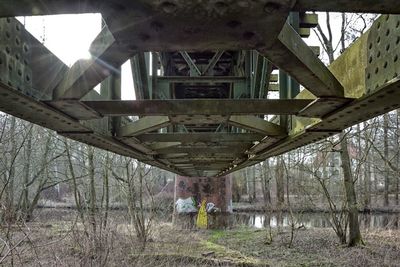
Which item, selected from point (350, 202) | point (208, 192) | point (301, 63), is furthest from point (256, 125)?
point (208, 192)

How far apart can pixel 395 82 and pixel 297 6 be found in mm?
1283

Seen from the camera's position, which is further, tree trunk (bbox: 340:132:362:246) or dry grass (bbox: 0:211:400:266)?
tree trunk (bbox: 340:132:362:246)

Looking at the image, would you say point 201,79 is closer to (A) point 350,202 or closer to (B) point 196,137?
(B) point 196,137

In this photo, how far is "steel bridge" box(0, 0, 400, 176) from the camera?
5.84 ft

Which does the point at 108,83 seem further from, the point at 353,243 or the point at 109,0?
the point at 353,243

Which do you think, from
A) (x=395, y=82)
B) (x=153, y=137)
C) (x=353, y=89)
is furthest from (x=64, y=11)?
(x=153, y=137)

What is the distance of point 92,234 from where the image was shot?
434 inches

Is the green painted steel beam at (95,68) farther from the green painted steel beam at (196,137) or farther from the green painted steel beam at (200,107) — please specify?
the green painted steel beam at (196,137)

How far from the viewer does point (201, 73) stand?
274 inches

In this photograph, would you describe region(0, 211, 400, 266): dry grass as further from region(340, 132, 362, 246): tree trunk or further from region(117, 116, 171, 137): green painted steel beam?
region(117, 116, 171, 137): green painted steel beam

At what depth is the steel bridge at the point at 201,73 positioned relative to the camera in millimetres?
1780

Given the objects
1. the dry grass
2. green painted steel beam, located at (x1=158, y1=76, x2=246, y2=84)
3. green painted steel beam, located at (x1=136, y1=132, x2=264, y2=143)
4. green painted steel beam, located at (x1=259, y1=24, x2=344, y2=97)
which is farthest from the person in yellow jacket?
green painted steel beam, located at (x1=259, y1=24, x2=344, y2=97)

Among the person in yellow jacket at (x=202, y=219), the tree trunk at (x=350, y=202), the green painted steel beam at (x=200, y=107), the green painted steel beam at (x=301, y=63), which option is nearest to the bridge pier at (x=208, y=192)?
the person in yellow jacket at (x=202, y=219)

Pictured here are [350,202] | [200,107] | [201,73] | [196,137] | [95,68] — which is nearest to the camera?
[95,68]
